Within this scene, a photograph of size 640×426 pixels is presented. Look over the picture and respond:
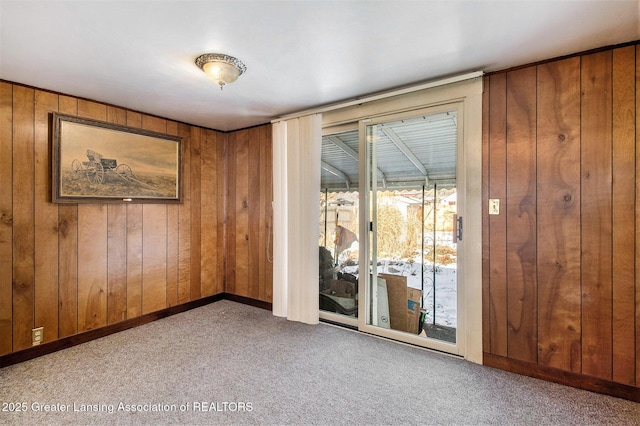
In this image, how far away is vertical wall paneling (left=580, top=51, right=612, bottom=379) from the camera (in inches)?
79.4

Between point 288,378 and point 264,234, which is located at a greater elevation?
point 264,234

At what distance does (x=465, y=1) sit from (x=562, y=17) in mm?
626

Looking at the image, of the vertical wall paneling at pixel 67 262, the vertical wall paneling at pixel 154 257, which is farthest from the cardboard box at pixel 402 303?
the vertical wall paneling at pixel 67 262

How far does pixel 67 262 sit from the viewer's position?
280 cm

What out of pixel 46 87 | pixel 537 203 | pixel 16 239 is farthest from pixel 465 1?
pixel 16 239

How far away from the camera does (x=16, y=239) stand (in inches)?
99.0

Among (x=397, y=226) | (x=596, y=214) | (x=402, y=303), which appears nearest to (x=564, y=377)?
(x=596, y=214)

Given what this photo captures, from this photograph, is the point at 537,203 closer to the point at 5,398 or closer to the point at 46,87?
the point at 5,398

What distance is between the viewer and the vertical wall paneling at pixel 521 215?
2.24m

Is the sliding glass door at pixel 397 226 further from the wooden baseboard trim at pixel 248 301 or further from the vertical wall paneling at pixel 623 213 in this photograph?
the vertical wall paneling at pixel 623 213

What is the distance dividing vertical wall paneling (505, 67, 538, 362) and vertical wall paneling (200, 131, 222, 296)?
3.42 metres

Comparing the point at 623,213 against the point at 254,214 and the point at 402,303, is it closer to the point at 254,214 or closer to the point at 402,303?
the point at 402,303

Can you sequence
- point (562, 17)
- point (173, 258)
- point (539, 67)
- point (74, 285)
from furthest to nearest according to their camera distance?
1. point (173, 258)
2. point (74, 285)
3. point (539, 67)
4. point (562, 17)

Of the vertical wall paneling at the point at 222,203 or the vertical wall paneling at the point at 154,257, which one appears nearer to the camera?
the vertical wall paneling at the point at 154,257
